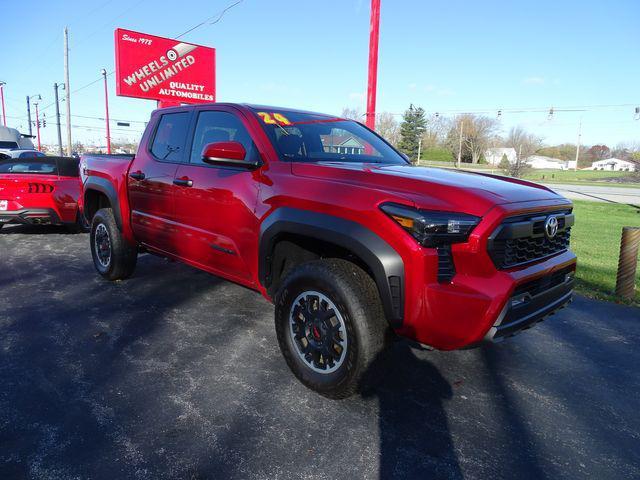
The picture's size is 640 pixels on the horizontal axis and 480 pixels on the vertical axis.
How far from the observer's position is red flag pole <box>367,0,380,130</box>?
8.53 meters

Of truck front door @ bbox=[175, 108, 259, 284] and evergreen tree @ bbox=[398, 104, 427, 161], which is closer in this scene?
truck front door @ bbox=[175, 108, 259, 284]

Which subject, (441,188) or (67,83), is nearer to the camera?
(441,188)

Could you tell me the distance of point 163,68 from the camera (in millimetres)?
19578

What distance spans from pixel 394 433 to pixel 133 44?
2018 centimetres

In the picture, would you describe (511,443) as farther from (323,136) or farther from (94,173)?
(94,173)

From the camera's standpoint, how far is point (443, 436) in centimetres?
248

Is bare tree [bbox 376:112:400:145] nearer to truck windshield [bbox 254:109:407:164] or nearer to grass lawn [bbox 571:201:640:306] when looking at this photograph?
grass lawn [bbox 571:201:640:306]

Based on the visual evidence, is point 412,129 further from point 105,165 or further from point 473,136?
point 105,165

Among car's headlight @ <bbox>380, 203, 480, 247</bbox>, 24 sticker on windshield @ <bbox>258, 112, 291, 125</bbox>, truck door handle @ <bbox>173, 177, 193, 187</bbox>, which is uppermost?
24 sticker on windshield @ <bbox>258, 112, 291, 125</bbox>

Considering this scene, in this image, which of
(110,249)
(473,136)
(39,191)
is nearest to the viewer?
(110,249)

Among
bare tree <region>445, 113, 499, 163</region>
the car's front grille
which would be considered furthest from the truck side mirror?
bare tree <region>445, 113, 499, 163</region>

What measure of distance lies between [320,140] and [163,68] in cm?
1861

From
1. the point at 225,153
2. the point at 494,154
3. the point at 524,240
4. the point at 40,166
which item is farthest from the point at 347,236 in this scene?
the point at 494,154

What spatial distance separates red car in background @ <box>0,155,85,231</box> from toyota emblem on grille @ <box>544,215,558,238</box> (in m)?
6.92
